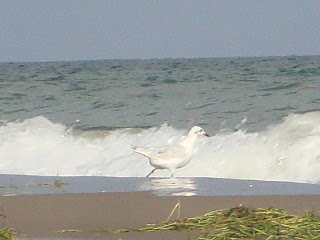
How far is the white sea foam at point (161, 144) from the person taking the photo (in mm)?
10000

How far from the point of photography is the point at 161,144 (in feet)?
38.6

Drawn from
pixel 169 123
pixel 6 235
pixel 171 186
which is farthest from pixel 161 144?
pixel 6 235

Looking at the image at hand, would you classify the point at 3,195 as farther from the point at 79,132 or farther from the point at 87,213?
the point at 79,132

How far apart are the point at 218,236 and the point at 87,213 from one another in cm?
158

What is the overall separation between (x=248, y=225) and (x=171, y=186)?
2719mm

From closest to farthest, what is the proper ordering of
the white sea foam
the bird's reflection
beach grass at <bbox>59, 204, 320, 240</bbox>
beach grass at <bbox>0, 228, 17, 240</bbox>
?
beach grass at <bbox>59, 204, 320, 240</bbox> < beach grass at <bbox>0, 228, 17, 240</bbox> < the bird's reflection < the white sea foam

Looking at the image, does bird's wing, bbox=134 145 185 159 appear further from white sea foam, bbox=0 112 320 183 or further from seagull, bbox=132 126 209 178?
white sea foam, bbox=0 112 320 183

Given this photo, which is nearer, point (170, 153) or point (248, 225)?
point (248, 225)

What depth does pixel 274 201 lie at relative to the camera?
21.6 feet

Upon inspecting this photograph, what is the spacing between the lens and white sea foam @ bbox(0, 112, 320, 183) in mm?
10000

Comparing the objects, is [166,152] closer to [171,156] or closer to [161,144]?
[171,156]

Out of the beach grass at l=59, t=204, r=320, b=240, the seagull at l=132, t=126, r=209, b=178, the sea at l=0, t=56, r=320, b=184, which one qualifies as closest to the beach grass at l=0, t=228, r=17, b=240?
the beach grass at l=59, t=204, r=320, b=240

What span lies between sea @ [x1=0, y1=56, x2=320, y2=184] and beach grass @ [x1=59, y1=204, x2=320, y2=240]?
3819 mm

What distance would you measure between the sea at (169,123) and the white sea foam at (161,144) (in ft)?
0.05
